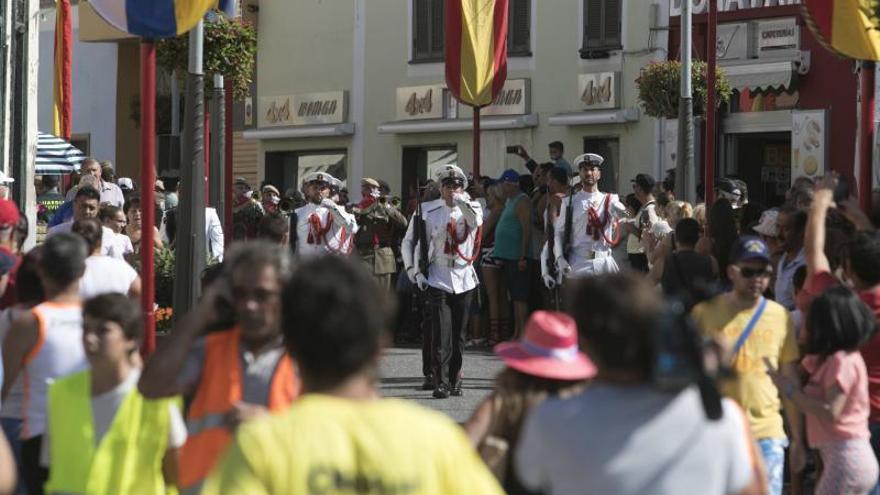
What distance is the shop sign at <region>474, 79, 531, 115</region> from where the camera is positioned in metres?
29.2

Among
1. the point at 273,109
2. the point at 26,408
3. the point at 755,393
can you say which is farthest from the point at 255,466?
the point at 273,109

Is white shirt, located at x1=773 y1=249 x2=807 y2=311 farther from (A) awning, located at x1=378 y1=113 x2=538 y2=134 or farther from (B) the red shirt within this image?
(A) awning, located at x1=378 y1=113 x2=538 y2=134

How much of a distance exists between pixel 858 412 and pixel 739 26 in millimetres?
18584

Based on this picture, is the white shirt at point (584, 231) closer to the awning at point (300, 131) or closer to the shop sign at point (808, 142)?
the shop sign at point (808, 142)

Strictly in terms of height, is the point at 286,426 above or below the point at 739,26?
below

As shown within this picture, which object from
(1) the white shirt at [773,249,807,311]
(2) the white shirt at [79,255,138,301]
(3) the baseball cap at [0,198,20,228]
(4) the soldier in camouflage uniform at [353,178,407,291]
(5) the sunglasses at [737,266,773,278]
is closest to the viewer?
(5) the sunglasses at [737,266,773,278]

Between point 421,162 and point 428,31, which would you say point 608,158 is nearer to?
point 421,162

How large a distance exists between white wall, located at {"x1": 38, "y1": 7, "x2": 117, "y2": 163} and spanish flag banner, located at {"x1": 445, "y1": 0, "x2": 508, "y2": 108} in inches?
679

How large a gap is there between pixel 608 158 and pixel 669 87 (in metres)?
4.13

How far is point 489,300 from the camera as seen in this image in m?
19.0

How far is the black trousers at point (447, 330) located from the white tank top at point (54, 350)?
24.7 ft

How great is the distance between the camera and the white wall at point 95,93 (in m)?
37.8

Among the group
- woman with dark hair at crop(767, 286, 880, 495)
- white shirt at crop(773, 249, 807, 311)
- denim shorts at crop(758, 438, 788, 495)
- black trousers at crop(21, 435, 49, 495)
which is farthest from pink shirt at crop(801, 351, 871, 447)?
black trousers at crop(21, 435, 49, 495)

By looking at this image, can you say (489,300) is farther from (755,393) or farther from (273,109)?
(273,109)
